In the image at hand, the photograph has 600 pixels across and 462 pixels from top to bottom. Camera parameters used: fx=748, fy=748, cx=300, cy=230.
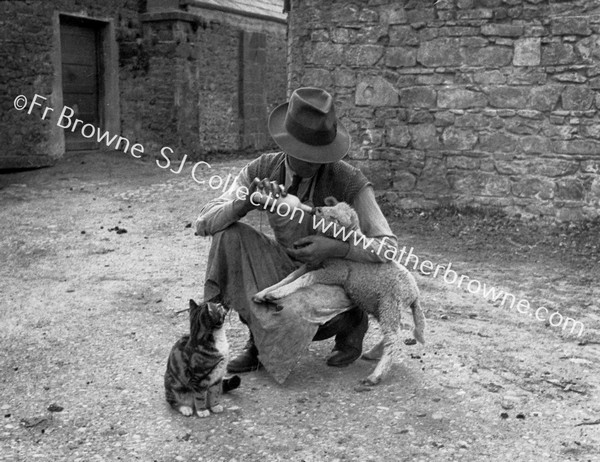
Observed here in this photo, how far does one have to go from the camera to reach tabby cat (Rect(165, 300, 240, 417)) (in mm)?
3504

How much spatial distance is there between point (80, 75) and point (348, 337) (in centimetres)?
1101

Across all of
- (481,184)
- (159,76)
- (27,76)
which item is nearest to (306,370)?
(481,184)

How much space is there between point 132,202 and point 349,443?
7576 millimetres

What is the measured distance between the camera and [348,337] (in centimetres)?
426

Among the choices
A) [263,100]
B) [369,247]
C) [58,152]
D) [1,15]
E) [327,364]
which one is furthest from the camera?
[263,100]

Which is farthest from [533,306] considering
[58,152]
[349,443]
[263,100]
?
[263,100]

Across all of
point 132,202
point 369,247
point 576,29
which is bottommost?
point 132,202

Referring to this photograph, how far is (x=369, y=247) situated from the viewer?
396 centimetres

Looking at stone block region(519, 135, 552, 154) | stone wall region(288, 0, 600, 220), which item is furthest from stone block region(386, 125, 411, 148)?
stone block region(519, 135, 552, 154)

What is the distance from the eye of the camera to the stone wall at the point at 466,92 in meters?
8.09

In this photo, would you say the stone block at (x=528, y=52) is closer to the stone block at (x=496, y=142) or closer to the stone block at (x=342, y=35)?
the stone block at (x=496, y=142)

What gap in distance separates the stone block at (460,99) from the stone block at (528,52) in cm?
54

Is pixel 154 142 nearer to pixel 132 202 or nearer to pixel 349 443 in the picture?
pixel 132 202

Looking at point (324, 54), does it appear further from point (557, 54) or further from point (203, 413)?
point (203, 413)
